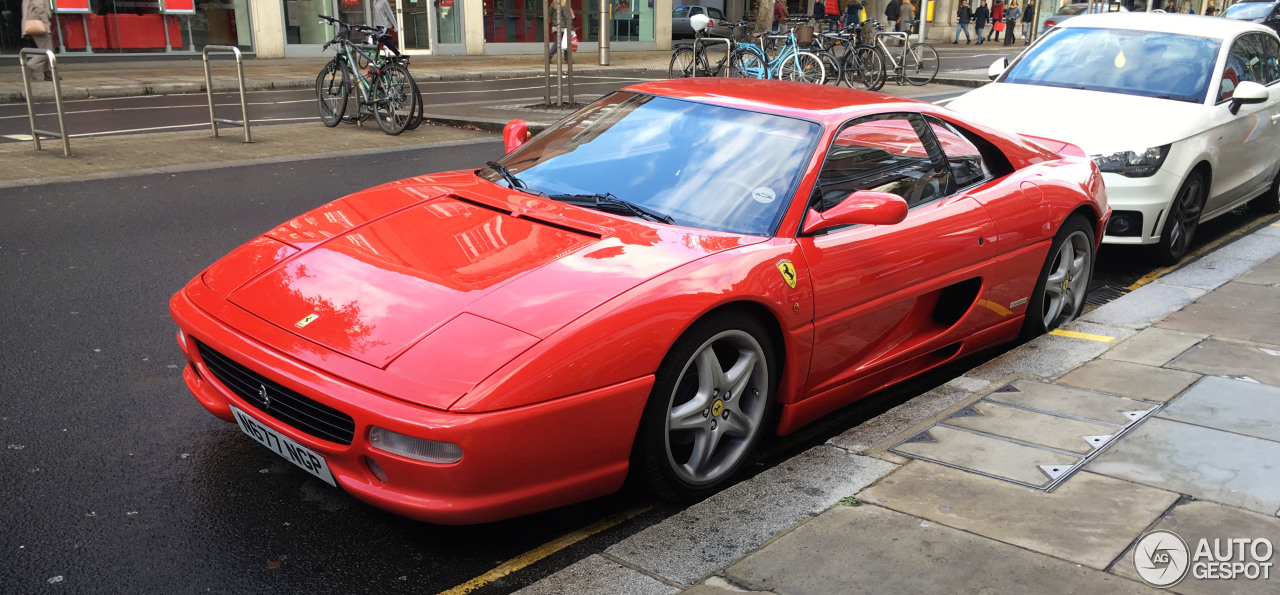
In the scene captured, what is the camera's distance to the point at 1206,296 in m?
5.98

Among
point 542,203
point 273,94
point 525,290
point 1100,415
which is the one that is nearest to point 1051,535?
point 1100,415

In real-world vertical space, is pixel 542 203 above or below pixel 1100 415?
above

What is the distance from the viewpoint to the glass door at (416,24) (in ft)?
92.2

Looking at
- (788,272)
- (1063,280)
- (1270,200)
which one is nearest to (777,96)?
(788,272)

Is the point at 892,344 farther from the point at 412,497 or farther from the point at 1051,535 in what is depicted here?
the point at 412,497

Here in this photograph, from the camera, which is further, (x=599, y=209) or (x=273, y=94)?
(x=273, y=94)

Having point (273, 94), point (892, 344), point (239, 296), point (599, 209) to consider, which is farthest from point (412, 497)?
point (273, 94)

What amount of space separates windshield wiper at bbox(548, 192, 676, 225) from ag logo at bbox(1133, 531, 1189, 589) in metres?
1.80

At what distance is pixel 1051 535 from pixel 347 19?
26741mm

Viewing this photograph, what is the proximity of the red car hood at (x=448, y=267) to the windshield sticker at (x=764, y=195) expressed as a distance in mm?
244

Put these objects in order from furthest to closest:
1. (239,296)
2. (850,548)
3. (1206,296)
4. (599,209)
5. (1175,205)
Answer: (1175,205), (1206,296), (599,209), (239,296), (850,548)

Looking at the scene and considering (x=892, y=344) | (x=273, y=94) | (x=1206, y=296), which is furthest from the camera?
(x=273, y=94)

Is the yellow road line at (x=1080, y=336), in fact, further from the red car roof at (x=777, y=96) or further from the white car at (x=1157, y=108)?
the white car at (x=1157, y=108)

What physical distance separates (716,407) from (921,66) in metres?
19.0
